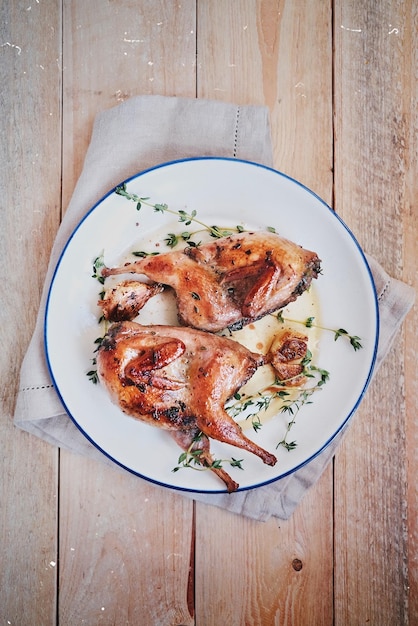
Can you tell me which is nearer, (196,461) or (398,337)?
(196,461)

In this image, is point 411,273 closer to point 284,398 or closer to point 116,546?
point 284,398

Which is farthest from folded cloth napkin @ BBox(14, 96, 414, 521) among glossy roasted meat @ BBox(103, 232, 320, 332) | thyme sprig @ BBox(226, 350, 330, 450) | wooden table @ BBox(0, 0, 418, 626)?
glossy roasted meat @ BBox(103, 232, 320, 332)

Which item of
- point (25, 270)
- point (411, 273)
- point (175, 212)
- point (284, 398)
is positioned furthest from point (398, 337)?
point (25, 270)

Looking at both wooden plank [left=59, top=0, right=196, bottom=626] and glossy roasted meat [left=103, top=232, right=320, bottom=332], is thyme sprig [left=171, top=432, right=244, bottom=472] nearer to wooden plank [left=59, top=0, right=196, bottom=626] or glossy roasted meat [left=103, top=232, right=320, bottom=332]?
wooden plank [left=59, top=0, right=196, bottom=626]

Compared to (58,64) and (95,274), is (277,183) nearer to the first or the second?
(95,274)

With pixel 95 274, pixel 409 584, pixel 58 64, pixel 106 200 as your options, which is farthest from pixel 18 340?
pixel 409 584

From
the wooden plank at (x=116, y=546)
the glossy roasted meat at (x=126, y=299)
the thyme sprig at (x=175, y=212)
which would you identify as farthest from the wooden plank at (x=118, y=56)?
the wooden plank at (x=116, y=546)
